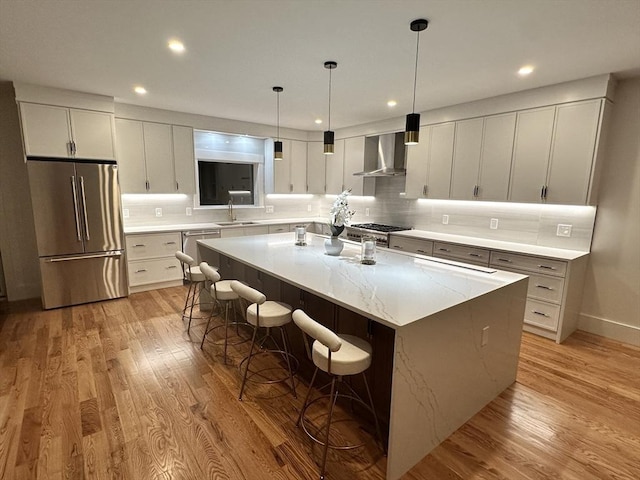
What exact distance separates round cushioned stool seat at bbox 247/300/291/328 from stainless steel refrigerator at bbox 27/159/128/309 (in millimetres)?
2828

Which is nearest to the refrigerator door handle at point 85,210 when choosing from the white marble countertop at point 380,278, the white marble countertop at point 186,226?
the white marble countertop at point 186,226

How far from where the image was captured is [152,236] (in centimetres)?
460

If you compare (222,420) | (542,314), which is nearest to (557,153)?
(542,314)

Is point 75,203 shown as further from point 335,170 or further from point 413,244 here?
point 413,244

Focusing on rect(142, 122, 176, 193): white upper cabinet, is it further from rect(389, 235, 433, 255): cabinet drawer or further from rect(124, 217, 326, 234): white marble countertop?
rect(389, 235, 433, 255): cabinet drawer

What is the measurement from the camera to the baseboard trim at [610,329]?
3334 millimetres

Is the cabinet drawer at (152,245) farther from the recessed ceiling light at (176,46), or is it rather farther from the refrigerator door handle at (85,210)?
the recessed ceiling light at (176,46)

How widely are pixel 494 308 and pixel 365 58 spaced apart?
87.4 inches

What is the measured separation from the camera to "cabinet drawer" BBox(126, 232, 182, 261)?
448cm

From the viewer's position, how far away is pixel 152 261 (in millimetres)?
4641

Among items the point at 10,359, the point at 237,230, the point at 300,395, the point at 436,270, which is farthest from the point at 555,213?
the point at 10,359

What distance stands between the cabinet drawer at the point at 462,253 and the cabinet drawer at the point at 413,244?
0.28 feet

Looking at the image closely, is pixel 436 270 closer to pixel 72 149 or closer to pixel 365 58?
pixel 365 58

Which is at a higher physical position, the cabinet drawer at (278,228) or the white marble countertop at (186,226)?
the white marble countertop at (186,226)
